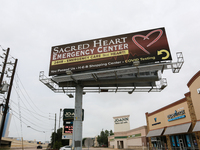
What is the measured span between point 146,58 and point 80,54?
24.9 feet

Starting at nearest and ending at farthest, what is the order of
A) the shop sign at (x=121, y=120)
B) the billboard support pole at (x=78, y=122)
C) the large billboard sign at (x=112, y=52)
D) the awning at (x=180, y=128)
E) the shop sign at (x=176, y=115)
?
the large billboard sign at (x=112, y=52), the billboard support pole at (x=78, y=122), the awning at (x=180, y=128), the shop sign at (x=176, y=115), the shop sign at (x=121, y=120)

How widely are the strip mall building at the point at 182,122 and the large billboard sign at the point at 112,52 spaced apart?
5.67 meters

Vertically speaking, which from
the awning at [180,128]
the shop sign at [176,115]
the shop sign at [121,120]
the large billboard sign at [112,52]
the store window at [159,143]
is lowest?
the store window at [159,143]

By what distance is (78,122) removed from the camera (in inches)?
659

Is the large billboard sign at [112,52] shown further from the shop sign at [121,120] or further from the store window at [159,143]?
the shop sign at [121,120]

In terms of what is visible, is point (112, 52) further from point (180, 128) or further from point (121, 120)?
point (121, 120)

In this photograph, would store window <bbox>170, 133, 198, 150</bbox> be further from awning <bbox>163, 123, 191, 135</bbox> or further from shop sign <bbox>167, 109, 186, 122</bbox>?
shop sign <bbox>167, 109, 186, 122</bbox>

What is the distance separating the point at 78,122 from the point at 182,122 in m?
13.7

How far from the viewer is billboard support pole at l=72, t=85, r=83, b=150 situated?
15.9 meters

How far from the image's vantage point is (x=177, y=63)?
1454 centimetres

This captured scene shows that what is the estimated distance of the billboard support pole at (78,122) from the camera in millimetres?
15930

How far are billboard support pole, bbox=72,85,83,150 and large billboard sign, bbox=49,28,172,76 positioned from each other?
9.57 ft

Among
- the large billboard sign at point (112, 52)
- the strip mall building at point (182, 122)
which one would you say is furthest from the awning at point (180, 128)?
the large billboard sign at point (112, 52)

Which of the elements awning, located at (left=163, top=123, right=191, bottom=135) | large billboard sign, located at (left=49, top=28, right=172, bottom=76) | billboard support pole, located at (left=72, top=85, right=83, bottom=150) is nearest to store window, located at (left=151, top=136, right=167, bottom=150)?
awning, located at (left=163, top=123, right=191, bottom=135)
